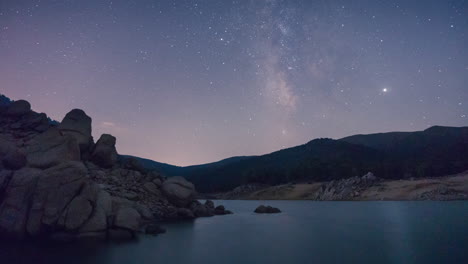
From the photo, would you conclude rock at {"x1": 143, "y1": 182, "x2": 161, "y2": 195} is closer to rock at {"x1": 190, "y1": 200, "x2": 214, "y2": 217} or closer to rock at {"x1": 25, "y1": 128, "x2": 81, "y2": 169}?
rock at {"x1": 190, "y1": 200, "x2": 214, "y2": 217}

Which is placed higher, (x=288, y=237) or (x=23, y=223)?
(x=23, y=223)

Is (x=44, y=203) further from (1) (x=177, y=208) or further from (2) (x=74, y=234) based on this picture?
(1) (x=177, y=208)

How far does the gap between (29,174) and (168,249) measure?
1538 centimetres

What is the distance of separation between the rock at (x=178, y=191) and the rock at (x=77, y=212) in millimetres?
19484

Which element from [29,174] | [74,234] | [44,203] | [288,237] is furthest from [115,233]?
[288,237]

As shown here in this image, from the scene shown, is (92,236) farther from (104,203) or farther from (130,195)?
(130,195)

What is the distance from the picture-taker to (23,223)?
2509 cm

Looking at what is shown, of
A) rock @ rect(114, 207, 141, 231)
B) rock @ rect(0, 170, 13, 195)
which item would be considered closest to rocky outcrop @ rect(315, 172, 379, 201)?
rock @ rect(114, 207, 141, 231)

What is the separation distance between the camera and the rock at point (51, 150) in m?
29.7

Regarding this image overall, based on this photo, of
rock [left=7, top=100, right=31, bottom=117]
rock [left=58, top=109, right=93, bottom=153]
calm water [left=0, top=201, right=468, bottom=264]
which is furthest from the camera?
rock [left=7, top=100, right=31, bottom=117]

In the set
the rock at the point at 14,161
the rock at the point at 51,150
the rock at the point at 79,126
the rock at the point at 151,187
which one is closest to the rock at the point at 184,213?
the rock at the point at 151,187

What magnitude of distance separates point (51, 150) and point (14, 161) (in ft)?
10.8

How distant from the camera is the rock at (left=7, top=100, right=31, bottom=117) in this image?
43.2 metres

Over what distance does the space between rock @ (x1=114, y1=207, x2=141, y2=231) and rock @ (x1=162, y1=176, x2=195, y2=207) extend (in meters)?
16.7
